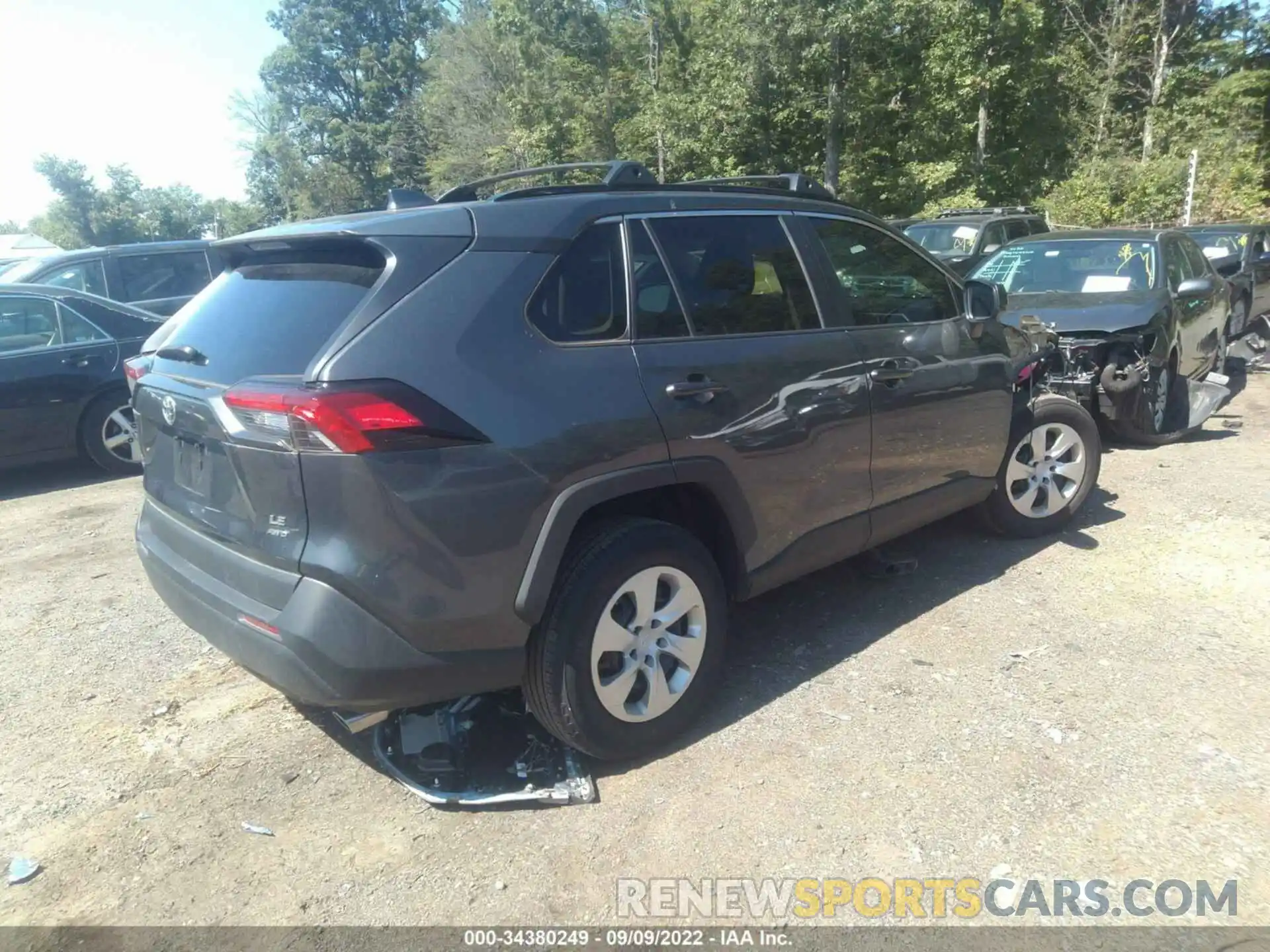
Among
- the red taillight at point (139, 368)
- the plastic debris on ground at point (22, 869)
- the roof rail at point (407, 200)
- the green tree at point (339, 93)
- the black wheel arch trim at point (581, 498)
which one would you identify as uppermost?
the green tree at point (339, 93)

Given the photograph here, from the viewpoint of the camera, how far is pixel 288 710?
3629 millimetres

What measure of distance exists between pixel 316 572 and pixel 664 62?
104 feet

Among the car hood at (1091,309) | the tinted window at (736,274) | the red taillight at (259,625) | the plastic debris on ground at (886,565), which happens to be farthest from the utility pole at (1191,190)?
the red taillight at (259,625)

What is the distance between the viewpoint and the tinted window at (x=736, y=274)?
332 cm

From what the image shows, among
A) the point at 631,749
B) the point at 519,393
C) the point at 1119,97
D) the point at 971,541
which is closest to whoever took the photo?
the point at 519,393

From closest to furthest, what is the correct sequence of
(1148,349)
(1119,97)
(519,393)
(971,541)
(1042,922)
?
(1042,922)
(519,393)
(971,541)
(1148,349)
(1119,97)

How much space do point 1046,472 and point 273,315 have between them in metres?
Result: 4.14

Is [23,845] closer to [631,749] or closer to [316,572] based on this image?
[316,572]

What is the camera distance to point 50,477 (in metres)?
7.67

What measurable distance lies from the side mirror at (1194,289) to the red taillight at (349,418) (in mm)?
6629

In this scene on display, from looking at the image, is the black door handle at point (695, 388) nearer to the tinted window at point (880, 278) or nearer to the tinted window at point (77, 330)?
the tinted window at point (880, 278)

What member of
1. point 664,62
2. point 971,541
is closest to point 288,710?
point 971,541

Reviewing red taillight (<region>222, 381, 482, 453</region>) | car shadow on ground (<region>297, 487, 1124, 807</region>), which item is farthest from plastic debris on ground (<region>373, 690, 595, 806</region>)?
red taillight (<region>222, 381, 482, 453</region>)

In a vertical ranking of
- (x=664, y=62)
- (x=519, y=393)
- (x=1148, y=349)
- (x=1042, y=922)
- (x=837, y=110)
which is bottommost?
(x=1042, y=922)
